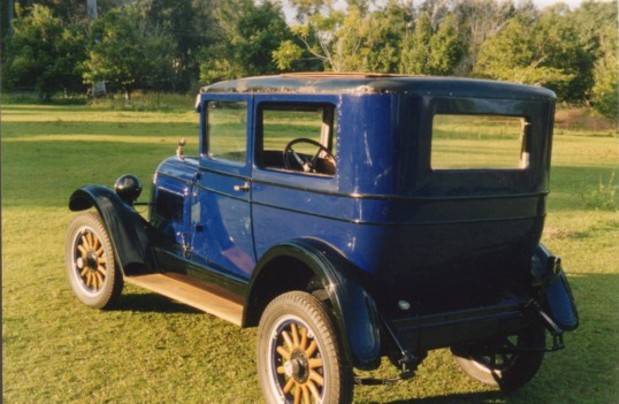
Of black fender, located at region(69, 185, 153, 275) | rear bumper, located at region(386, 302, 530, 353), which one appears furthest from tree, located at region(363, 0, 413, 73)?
rear bumper, located at region(386, 302, 530, 353)

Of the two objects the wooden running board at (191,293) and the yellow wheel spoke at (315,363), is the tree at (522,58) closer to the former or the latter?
the wooden running board at (191,293)

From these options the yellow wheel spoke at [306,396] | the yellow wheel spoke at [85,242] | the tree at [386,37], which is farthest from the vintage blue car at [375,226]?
the tree at [386,37]

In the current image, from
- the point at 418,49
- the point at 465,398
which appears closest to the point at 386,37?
the point at 418,49

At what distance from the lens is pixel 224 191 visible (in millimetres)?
4406

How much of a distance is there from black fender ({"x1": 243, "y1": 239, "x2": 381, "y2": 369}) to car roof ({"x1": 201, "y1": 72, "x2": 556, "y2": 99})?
0.86 meters

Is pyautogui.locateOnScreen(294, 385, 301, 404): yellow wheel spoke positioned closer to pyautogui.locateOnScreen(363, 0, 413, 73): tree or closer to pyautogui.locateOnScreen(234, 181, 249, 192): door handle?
pyautogui.locateOnScreen(234, 181, 249, 192): door handle

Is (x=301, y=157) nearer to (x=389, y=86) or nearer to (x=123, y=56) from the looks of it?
(x=389, y=86)

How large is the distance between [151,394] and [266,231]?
116cm

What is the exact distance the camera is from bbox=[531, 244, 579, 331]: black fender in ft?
13.0

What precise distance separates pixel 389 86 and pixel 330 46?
38.8 m

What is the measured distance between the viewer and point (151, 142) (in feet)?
61.6

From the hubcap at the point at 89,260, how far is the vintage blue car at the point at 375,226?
1087 millimetres

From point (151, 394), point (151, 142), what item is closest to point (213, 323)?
point (151, 394)

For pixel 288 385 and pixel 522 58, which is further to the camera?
pixel 522 58
